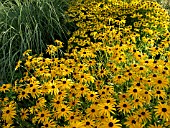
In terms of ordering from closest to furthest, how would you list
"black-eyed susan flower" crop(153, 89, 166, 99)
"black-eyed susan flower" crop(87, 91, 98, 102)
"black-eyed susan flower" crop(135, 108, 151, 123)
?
"black-eyed susan flower" crop(135, 108, 151, 123) → "black-eyed susan flower" crop(153, 89, 166, 99) → "black-eyed susan flower" crop(87, 91, 98, 102)

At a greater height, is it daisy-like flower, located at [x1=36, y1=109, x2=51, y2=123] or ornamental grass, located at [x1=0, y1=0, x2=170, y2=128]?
ornamental grass, located at [x1=0, y1=0, x2=170, y2=128]

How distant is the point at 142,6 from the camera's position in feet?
14.0

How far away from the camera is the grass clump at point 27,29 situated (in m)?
4.05

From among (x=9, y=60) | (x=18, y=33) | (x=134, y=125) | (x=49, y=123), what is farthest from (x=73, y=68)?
(x=18, y=33)

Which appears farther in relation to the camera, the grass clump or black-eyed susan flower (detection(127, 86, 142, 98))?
the grass clump

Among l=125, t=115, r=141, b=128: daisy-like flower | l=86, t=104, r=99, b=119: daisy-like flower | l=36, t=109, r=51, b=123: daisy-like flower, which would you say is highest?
l=86, t=104, r=99, b=119: daisy-like flower

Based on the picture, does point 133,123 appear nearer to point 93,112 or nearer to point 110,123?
point 110,123

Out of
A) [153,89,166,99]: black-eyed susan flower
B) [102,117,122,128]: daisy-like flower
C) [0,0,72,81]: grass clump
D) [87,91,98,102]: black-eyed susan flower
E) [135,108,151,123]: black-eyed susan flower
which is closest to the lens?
[102,117,122,128]: daisy-like flower

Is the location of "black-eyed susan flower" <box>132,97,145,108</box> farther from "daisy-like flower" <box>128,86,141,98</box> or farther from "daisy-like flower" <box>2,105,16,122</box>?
"daisy-like flower" <box>2,105,16,122</box>

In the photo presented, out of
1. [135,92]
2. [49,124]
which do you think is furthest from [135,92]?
[49,124]

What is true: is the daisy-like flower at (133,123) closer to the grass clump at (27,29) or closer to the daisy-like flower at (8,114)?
the daisy-like flower at (8,114)

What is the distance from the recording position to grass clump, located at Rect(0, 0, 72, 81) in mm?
4051

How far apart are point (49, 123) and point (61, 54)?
74.5 inches

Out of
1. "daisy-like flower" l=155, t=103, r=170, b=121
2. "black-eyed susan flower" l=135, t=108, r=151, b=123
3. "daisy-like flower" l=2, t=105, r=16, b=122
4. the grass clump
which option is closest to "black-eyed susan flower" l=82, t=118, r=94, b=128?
"black-eyed susan flower" l=135, t=108, r=151, b=123
